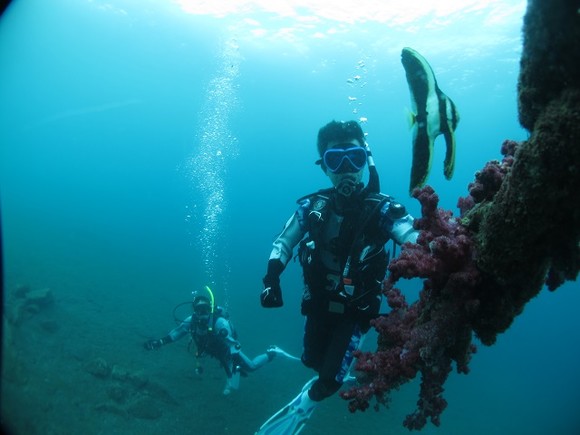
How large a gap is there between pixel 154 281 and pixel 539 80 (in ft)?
86.6

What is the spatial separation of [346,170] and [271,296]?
6.18 ft

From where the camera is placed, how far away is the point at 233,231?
63500 mm

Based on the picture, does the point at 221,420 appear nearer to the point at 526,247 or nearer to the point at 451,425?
the point at 526,247

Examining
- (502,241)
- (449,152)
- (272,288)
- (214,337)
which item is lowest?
(502,241)

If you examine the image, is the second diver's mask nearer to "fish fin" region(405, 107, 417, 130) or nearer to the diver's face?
the diver's face

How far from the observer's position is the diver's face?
449 cm

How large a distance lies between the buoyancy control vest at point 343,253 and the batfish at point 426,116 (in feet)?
6.71

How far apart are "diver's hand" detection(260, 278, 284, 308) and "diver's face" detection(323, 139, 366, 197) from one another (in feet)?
5.14

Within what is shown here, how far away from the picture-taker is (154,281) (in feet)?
82.0

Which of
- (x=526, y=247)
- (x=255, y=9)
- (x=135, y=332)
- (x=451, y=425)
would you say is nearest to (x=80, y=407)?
(x=135, y=332)

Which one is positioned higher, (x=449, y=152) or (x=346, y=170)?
(x=346, y=170)

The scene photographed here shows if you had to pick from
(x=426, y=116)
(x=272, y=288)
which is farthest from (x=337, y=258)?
(x=426, y=116)

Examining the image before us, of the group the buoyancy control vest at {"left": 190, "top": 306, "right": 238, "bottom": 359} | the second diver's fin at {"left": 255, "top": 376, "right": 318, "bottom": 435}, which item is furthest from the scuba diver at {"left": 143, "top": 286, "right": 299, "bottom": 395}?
the second diver's fin at {"left": 255, "top": 376, "right": 318, "bottom": 435}

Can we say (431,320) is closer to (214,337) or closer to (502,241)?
(502,241)
